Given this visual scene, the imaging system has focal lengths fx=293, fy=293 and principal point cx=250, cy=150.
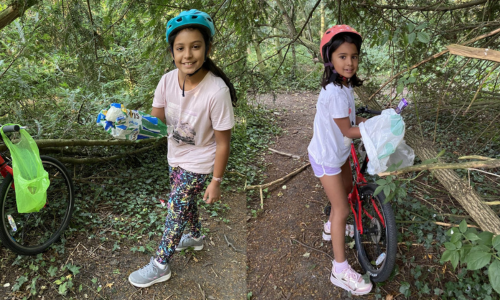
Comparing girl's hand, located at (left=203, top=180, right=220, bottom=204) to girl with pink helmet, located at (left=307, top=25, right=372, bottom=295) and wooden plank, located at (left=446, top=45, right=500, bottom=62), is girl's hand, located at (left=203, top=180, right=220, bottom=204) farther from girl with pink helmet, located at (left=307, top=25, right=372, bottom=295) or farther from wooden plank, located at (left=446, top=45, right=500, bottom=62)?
wooden plank, located at (left=446, top=45, right=500, bottom=62)

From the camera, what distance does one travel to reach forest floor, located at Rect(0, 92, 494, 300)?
2.34 meters

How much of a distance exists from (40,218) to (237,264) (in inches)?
74.9

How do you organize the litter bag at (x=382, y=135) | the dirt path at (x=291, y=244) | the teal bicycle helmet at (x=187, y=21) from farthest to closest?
the dirt path at (x=291, y=244) → the litter bag at (x=382, y=135) → the teal bicycle helmet at (x=187, y=21)

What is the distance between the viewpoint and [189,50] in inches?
74.4

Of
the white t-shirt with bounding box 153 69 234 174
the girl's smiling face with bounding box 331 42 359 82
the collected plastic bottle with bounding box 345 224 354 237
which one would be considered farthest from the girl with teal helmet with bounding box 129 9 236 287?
the collected plastic bottle with bounding box 345 224 354 237

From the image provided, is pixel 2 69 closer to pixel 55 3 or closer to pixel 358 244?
pixel 55 3

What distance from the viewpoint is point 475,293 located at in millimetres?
2242

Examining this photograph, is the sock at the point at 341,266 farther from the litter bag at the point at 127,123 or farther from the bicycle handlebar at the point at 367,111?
the litter bag at the point at 127,123

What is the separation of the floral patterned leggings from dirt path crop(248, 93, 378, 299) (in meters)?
0.84

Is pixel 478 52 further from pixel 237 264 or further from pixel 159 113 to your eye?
pixel 237 264

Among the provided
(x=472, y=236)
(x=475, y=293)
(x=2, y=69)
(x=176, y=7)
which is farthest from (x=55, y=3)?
(x=475, y=293)

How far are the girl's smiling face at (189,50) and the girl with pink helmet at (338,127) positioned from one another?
3.23 feet

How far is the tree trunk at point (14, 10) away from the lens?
9.39 feet

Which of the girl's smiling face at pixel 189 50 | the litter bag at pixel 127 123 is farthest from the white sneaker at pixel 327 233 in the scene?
the girl's smiling face at pixel 189 50
